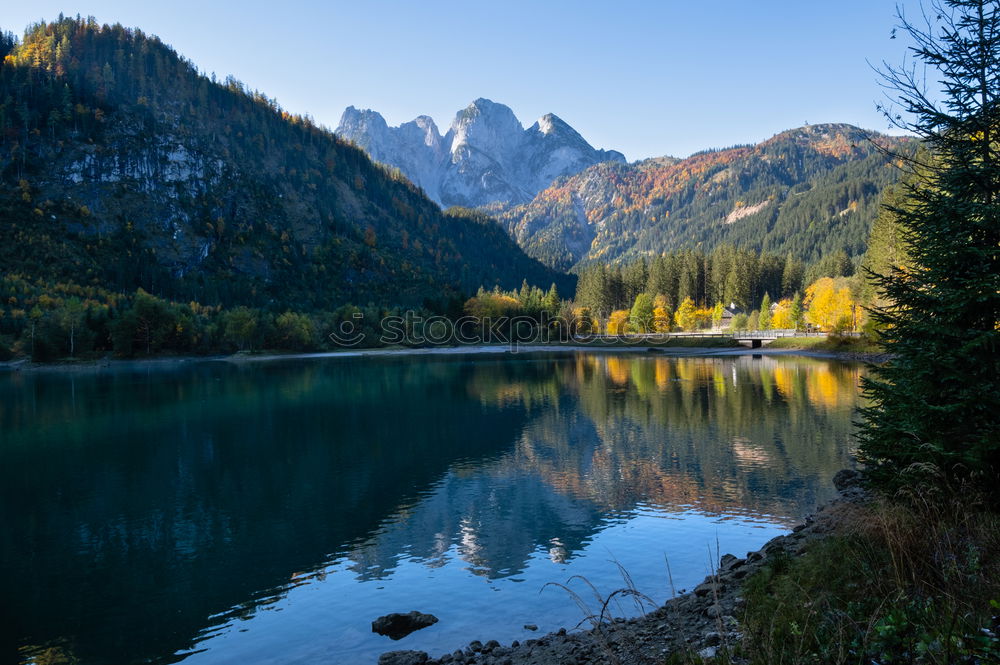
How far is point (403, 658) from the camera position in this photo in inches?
493

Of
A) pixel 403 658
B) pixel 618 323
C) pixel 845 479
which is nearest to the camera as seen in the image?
pixel 403 658

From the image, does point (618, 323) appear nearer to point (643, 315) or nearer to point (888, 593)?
point (643, 315)

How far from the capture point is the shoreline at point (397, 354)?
113 meters

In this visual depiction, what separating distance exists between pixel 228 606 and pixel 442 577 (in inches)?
231

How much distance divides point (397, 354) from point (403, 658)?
480 ft

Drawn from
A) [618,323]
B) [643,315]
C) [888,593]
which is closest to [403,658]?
[888,593]

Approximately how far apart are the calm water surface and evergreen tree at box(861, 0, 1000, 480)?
6.95m

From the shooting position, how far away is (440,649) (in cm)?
1323

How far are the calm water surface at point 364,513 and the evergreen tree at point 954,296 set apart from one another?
6.95 metres

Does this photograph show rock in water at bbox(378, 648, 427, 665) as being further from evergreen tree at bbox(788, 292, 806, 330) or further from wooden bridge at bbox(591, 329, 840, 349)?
evergreen tree at bbox(788, 292, 806, 330)

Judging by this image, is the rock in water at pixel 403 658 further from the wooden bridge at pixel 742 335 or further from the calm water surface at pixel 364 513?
the wooden bridge at pixel 742 335

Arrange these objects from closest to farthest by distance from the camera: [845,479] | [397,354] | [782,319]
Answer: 1. [845,479]
2. [782,319]
3. [397,354]

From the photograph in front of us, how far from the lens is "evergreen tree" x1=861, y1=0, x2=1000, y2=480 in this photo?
12.5 meters

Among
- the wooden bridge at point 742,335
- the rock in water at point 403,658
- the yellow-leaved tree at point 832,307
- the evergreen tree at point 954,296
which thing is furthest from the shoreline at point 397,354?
the rock in water at point 403,658
